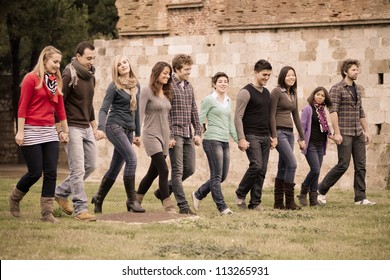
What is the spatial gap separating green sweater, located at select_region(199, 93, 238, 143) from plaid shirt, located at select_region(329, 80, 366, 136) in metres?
2.27

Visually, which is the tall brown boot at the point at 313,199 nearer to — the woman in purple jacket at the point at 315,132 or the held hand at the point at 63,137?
the woman in purple jacket at the point at 315,132

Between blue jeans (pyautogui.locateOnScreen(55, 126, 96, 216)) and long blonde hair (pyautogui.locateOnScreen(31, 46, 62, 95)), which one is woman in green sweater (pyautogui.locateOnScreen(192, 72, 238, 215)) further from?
long blonde hair (pyautogui.locateOnScreen(31, 46, 62, 95))

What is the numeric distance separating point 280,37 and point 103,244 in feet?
39.2

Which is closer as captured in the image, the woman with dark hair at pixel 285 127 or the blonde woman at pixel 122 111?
the blonde woman at pixel 122 111

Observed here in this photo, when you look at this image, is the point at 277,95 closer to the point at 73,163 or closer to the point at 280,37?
the point at 73,163

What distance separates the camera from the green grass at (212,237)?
351 inches

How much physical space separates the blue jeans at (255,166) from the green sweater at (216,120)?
0.37 meters

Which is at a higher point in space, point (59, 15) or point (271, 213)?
point (59, 15)

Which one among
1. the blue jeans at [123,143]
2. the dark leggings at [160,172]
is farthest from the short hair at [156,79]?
the dark leggings at [160,172]

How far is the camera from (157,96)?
Result: 12.2 meters

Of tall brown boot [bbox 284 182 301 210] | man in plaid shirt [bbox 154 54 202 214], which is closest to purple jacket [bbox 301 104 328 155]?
tall brown boot [bbox 284 182 301 210]

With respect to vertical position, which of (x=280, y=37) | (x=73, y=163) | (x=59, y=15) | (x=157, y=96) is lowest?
(x=73, y=163)

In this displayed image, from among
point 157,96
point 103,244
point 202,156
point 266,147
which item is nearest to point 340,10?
point 202,156

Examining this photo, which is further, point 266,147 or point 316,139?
point 316,139
